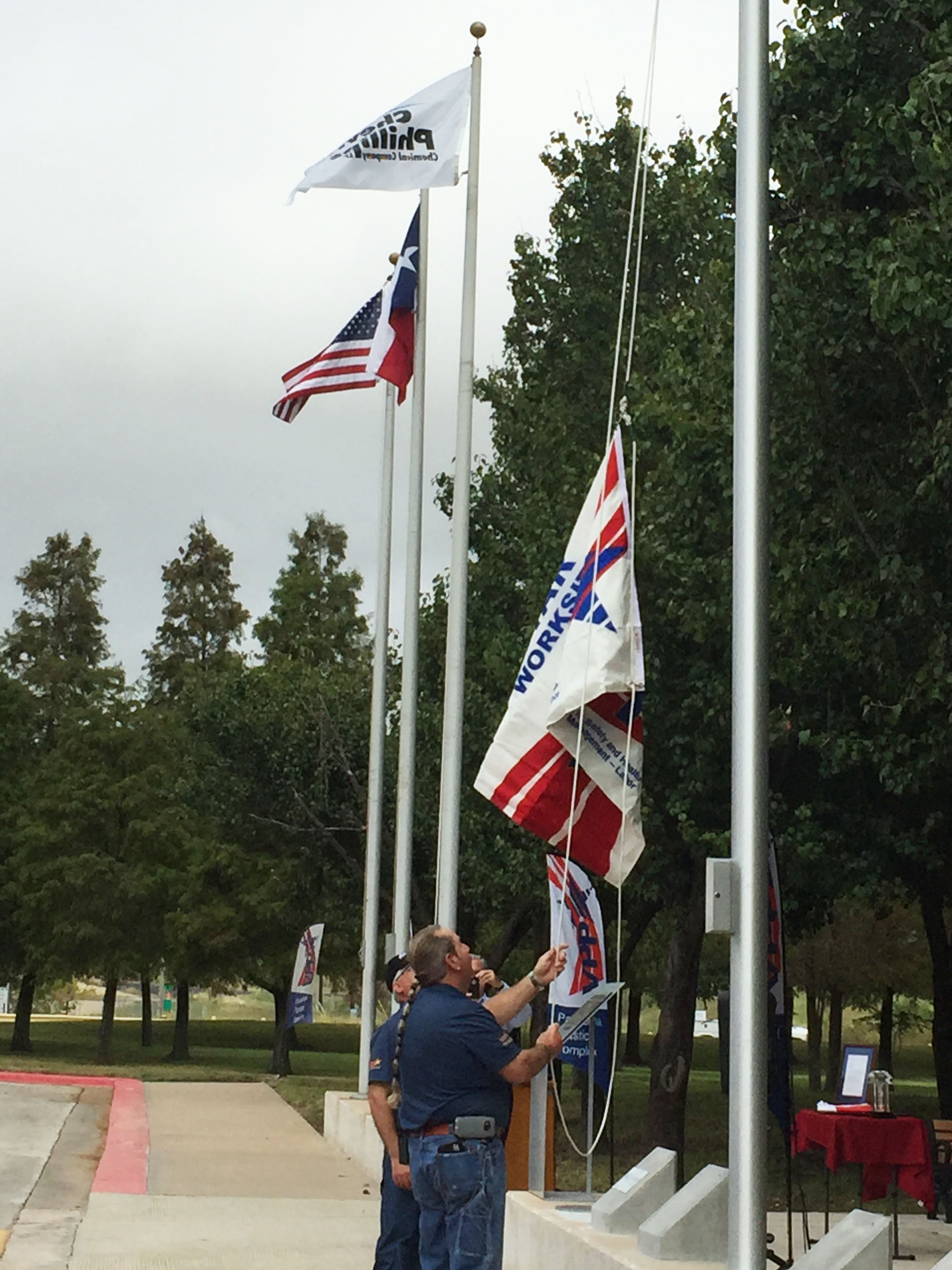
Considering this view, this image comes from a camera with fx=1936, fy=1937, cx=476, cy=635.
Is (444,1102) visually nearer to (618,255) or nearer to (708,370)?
(708,370)

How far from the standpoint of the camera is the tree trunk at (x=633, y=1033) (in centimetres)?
5459

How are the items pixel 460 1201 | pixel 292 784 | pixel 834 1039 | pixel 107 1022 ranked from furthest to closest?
1. pixel 107 1022
2. pixel 834 1039
3. pixel 292 784
4. pixel 460 1201

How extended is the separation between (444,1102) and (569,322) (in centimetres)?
2025

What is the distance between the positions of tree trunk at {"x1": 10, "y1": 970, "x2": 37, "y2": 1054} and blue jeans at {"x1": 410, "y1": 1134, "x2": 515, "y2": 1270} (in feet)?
161

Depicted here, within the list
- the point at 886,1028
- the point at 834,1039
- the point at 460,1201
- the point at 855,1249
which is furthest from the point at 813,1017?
the point at 460,1201

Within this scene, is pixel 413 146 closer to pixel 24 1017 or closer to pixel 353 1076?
pixel 353 1076

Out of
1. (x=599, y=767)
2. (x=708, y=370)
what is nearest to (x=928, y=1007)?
(x=708, y=370)

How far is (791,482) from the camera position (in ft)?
53.5

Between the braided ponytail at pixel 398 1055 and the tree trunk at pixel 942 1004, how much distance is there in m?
16.0

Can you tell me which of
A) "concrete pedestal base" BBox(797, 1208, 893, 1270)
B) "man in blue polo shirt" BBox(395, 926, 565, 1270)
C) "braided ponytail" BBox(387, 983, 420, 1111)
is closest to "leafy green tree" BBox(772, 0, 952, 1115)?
"concrete pedestal base" BBox(797, 1208, 893, 1270)

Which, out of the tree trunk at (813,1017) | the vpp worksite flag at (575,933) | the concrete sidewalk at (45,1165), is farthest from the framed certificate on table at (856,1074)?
the tree trunk at (813,1017)

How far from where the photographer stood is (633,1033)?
194 feet

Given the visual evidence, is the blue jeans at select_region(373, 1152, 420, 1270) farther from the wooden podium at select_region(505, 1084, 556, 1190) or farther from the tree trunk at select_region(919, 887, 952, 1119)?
the tree trunk at select_region(919, 887, 952, 1119)

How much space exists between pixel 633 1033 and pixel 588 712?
50.5 metres
